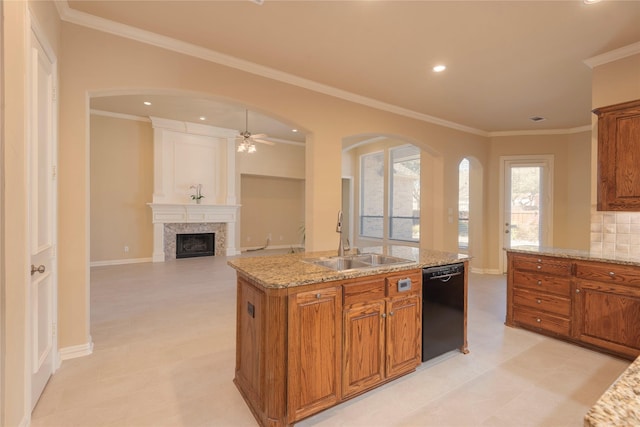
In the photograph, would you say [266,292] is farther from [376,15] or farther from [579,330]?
[579,330]

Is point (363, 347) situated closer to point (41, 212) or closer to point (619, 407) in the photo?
point (619, 407)

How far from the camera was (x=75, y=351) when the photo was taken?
8.64 ft

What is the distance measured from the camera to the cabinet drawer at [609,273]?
2629 millimetres

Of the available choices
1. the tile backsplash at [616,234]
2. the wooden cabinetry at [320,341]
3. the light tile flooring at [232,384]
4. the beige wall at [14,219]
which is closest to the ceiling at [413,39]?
the beige wall at [14,219]

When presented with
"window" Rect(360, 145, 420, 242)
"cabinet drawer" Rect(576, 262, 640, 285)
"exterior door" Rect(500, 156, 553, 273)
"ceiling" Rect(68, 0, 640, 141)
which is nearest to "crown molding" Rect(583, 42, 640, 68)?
"ceiling" Rect(68, 0, 640, 141)

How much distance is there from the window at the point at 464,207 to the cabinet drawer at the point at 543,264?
321cm

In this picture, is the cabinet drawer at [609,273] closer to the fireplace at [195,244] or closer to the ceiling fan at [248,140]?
the ceiling fan at [248,140]

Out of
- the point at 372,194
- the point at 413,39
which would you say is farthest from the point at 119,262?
the point at 413,39

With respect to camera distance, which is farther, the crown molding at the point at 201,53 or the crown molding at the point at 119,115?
the crown molding at the point at 119,115

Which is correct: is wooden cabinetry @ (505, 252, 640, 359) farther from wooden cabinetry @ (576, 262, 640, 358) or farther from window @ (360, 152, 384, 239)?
window @ (360, 152, 384, 239)

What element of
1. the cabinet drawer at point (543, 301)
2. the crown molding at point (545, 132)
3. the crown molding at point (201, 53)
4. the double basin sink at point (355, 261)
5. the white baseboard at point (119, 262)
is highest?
the crown molding at point (201, 53)

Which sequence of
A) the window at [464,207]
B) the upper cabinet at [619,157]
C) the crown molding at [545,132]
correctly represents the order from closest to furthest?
the upper cabinet at [619,157] < the crown molding at [545,132] < the window at [464,207]

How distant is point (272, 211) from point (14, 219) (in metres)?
7.87


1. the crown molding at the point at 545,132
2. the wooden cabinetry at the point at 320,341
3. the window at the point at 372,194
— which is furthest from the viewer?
the window at the point at 372,194
